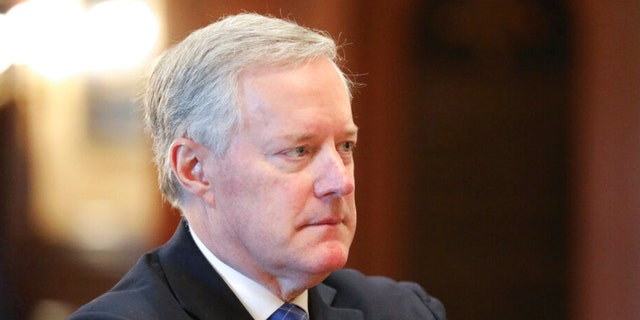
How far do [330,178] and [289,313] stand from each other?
0.84ft

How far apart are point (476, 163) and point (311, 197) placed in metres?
2.75

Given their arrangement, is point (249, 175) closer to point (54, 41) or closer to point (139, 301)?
point (139, 301)

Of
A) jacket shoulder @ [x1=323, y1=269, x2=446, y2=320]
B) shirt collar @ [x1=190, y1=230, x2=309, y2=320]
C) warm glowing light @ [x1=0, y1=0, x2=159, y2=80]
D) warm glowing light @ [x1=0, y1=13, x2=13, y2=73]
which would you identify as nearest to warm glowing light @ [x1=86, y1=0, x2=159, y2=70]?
warm glowing light @ [x1=0, y1=0, x2=159, y2=80]

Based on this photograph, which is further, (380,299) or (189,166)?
(380,299)

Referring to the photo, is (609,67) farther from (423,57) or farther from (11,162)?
(11,162)

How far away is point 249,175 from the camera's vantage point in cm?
156

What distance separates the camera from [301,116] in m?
1.55

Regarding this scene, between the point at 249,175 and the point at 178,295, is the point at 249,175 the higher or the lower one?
the higher one

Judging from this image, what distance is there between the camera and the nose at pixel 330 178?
5.08 ft

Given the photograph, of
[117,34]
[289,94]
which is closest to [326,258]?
[289,94]

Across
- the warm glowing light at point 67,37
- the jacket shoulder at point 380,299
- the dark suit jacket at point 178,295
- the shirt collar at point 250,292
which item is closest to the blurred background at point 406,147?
the warm glowing light at point 67,37

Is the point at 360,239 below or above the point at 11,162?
below

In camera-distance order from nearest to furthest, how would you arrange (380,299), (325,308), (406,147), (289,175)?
(289,175) < (325,308) < (380,299) < (406,147)

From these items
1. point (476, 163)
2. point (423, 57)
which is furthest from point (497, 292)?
point (423, 57)
